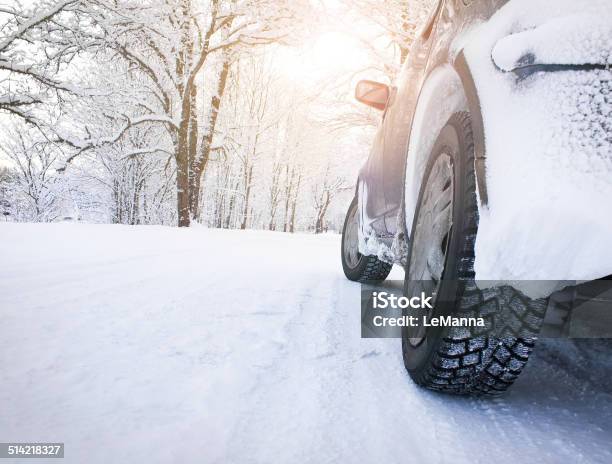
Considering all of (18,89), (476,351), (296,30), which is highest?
(296,30)

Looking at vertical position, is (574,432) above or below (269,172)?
below

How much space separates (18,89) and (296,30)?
6076 mm

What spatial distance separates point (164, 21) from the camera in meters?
9.34

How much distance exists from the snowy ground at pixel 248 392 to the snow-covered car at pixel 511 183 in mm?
153

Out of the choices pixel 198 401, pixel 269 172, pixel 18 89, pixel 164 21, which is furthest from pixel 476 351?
pixel 269 172

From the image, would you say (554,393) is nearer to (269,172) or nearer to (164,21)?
(164,21)

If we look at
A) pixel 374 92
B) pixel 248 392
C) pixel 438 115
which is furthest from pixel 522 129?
pixel 374 92

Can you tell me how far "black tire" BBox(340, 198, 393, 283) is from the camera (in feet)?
9.27

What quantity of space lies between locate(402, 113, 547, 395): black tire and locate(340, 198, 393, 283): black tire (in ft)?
5.73

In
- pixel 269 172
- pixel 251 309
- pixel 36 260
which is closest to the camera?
pixel 251 309

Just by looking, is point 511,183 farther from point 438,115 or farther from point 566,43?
point 438,115

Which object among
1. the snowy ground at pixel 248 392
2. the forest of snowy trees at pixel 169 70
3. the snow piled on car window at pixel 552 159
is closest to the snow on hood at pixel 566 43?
the snow piled on car window at pixel 552 159

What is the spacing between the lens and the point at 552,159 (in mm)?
772

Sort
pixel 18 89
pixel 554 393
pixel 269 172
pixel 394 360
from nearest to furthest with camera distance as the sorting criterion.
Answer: pixel 554 393
pixel 394 360
pixel 18 89
pixel 269 172
